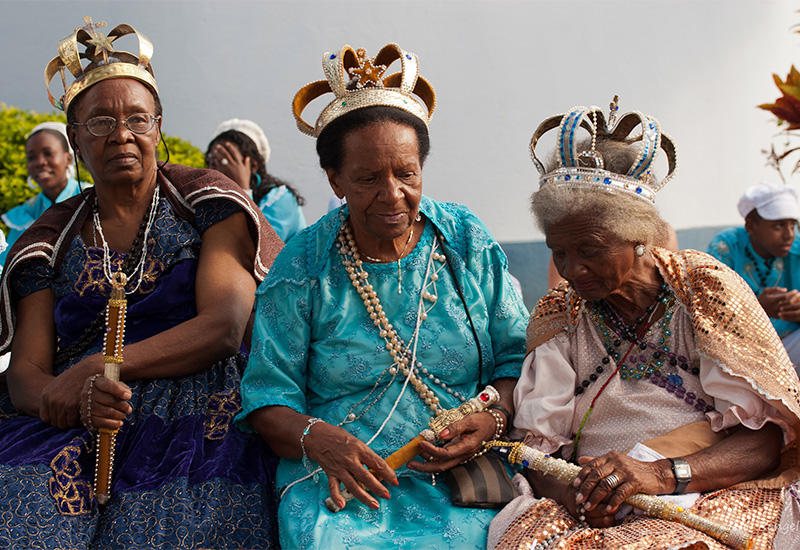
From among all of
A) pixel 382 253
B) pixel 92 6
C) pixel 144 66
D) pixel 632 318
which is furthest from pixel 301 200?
pixel 632 318

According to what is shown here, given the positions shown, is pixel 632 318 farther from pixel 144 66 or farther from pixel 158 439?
pixel 144 66

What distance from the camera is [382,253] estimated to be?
2945 millimetres

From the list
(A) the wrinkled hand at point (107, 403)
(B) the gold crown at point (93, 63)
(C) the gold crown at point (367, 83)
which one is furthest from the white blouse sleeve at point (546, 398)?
(B) the gold crown at point (93, 63)

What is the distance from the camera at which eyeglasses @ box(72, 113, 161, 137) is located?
3172mm

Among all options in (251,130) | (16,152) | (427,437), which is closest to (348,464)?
(427,437)

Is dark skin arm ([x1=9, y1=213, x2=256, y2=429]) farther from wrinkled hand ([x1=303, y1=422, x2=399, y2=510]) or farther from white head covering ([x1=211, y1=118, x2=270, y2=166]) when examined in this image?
white head covering ([x1=211, y1=118, x2=270, y2=166])

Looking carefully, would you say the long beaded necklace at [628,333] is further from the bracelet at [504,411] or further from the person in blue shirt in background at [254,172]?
the person in blue shirt in background at [254,172]

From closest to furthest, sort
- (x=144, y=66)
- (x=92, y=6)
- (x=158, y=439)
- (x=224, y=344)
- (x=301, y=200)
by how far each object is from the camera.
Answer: (x=158, y=439) → (x=224, y=344) → (x=144, y=66) → (x=301, y=200) → (x=92, y=6)

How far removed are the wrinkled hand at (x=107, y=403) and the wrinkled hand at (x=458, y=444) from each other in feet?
3.46

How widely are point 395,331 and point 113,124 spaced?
57.0 inches

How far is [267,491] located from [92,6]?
5444 mm

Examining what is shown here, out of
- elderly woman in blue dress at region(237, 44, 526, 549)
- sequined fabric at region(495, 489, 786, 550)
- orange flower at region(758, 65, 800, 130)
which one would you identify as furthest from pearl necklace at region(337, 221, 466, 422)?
orange flower at region(758, 65, 800, 130)

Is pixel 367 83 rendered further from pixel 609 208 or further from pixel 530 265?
pixel 530 265

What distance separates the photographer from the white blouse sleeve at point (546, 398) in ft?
8.86
